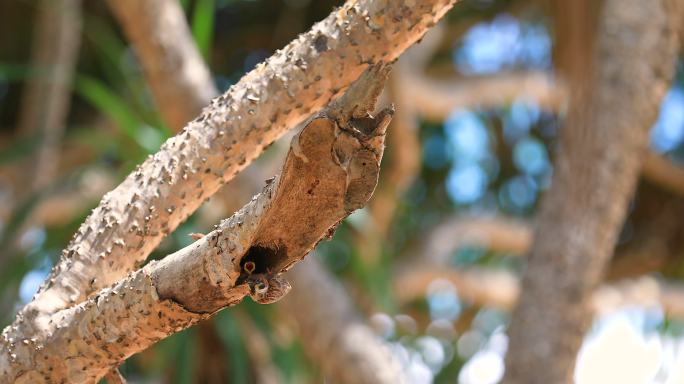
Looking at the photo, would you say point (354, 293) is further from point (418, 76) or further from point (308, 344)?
point (308, 344)

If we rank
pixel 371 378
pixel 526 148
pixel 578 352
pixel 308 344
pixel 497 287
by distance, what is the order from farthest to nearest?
pixel 526 148 → pixel 497 287 → pixel 308 344 → pixel 371 378 → pixel 578 352

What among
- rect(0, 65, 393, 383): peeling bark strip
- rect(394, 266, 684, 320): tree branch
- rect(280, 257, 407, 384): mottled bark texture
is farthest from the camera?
A: rect(394, 266, 684, 320): tree branch

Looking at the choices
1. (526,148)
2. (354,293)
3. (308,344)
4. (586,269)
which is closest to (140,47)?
(308,344)

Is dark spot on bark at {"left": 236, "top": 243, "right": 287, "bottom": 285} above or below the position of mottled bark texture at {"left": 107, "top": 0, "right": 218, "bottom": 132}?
below

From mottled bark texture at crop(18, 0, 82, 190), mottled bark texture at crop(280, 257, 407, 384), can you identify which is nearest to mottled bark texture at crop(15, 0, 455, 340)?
mottled bark texture at crop(280, 257, 407, 384)

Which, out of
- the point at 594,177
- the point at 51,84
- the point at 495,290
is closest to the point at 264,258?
the point at 594,177

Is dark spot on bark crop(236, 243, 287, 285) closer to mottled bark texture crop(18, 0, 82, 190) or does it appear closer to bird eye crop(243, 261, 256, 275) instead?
bird eye crop(243, 261, 256, 275)
